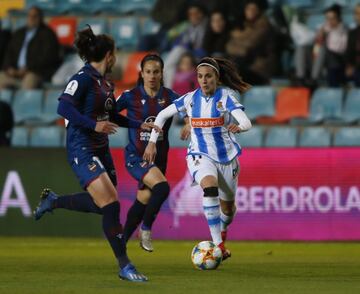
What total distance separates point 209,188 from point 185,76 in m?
6.96

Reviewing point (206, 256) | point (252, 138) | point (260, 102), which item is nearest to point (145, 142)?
point (206, 256)

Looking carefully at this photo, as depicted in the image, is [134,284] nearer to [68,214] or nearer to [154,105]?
[154,105]

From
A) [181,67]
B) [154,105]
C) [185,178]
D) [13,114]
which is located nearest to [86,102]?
[154,105]

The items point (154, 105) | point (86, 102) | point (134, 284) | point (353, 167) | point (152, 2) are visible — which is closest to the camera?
point (134, 284)

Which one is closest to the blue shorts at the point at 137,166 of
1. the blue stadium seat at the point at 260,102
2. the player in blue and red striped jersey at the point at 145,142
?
the player in blue and red striped jersey at the point at 145,142

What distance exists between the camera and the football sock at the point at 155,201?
1183 centimetres

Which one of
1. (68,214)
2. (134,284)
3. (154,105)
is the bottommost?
(68,214)

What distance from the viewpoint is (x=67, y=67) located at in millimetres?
19406

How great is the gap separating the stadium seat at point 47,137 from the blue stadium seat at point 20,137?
0.10 meters

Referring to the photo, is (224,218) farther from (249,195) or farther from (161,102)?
(249,195)

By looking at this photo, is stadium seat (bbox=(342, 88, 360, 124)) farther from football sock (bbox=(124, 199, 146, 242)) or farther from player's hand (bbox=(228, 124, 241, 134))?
player's hand (bbox=(228, 124, 241, 134))

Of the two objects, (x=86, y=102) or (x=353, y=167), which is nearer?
(x=86, y=102)

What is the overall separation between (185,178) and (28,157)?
7.58 ft

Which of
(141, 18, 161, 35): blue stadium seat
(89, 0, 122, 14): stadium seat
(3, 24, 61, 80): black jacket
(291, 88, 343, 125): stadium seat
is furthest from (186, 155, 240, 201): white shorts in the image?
(89, 0, 122, 14): stadium seat
